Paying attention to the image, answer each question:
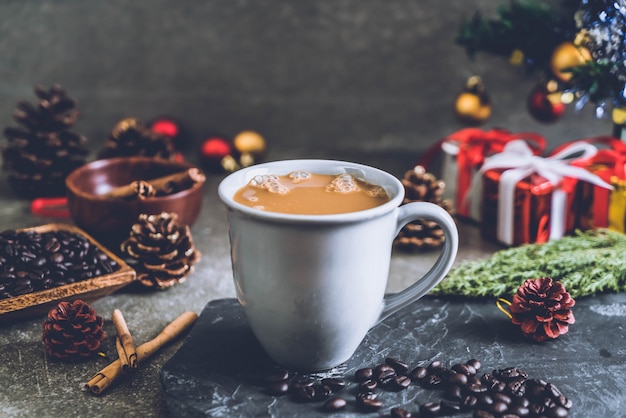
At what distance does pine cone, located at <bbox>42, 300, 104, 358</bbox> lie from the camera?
0.96 metres

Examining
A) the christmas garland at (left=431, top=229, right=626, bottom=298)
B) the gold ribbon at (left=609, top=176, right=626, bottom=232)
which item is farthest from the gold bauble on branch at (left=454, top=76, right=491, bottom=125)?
the christmas garland at (left=431, top=229, right=626, bottom=298)

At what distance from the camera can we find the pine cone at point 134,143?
5.59 ft

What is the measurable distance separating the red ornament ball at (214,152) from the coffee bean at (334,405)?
124 cm

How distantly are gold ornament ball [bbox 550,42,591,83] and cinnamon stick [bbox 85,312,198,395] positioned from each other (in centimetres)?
98

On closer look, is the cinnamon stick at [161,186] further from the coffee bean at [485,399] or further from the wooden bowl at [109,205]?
the coffee bean at [485,399]

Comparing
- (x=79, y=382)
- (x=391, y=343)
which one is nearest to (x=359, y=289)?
(x=391, y=343)

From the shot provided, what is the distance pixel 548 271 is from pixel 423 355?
1.13ft

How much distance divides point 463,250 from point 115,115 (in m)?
1.35

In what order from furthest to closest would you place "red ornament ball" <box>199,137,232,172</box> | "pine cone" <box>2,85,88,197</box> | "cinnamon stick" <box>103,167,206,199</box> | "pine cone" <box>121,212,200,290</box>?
"red ornament ball" <box>199,137,232,172</box>
"pine cone" <box>2,85,88,197</box>
"cinnamon stick" <box>103,167,206,199</box>
"pine cone" <box>121,212,200,290</box>

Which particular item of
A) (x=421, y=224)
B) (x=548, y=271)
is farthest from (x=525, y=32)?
(x=548, y=271)

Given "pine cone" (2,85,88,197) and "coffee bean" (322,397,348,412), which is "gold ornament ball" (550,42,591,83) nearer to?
"coffee bean" (322,397,348,412)

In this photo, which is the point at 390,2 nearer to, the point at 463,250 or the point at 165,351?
the point at 463,250

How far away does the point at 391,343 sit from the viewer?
944mm

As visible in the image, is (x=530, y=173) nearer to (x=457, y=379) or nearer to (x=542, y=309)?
(x=542, y=309)
